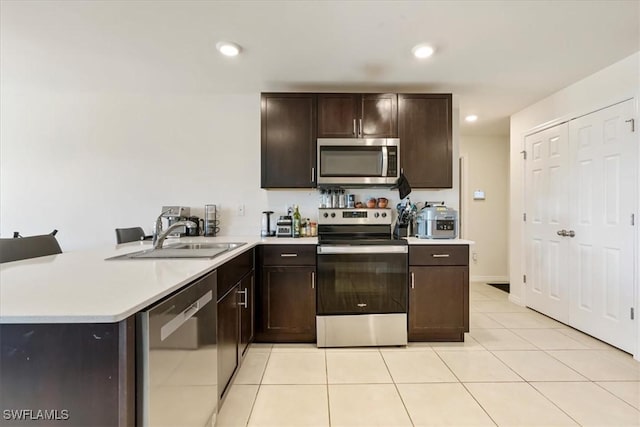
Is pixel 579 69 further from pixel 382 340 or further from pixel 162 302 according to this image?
pixel 162 302

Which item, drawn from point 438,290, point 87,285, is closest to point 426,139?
point 438,290

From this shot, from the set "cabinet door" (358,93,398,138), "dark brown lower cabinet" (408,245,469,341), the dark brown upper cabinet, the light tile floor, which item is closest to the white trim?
the light tile floor

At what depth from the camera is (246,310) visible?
6.97 feet

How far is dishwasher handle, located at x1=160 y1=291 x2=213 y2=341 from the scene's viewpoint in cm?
95

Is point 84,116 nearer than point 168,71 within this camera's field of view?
No

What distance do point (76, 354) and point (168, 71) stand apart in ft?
7.82

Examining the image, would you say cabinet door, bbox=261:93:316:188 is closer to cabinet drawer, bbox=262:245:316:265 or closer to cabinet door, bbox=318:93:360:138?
cabinet door, bbox=318:93:360:138

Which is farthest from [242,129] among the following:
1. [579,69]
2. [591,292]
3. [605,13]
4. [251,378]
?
[591,292]

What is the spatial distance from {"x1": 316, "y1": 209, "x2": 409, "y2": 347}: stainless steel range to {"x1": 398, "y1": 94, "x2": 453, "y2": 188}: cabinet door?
755mm

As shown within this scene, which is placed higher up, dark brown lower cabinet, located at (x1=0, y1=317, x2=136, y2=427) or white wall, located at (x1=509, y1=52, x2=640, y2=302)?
white wall, located at (x1=509, y1=52, x2=640, y2=302)

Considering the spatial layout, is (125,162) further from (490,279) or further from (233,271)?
(490,279)

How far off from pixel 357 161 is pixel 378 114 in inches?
19.0

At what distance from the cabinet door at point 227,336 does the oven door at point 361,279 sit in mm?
744

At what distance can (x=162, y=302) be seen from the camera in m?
0.94
